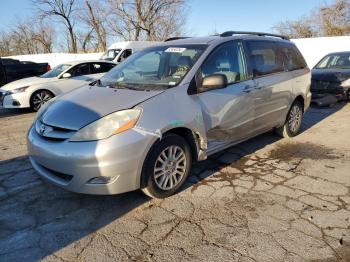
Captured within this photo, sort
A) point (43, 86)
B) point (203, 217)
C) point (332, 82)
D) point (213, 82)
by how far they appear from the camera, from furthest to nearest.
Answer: point (332, 82) → point (43, 86) → point (213, 82) → point (203, 217)

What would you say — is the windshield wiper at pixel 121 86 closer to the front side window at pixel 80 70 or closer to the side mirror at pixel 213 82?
the side mirror at pixel 213 82

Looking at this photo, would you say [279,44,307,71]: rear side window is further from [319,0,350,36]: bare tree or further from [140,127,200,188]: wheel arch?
[319,0,350,36]: bare tree

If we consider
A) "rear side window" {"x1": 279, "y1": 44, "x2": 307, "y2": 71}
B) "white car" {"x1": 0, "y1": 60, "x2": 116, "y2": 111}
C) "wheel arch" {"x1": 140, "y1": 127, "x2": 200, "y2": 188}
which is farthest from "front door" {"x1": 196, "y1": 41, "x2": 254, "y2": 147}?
"white car" {"x1": 0, "y1": 60, "x2": 116, "y2": 111}

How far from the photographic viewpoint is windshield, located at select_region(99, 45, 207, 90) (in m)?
3.98

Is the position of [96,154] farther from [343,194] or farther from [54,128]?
[343,194]

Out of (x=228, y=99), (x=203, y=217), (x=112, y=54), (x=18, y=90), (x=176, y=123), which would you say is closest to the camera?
(x=203, y=217)

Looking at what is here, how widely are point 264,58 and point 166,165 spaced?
8.26 ft

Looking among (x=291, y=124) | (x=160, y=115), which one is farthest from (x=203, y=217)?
(x=291, y=124)

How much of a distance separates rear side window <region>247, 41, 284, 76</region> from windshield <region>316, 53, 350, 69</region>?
5861mm

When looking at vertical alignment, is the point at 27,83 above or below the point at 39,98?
above

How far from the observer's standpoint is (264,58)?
5.09 meters

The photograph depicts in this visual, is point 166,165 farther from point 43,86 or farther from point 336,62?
point 336,62

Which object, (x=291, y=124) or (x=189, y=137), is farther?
(x=291, y=124)

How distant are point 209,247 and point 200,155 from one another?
4.46ft
